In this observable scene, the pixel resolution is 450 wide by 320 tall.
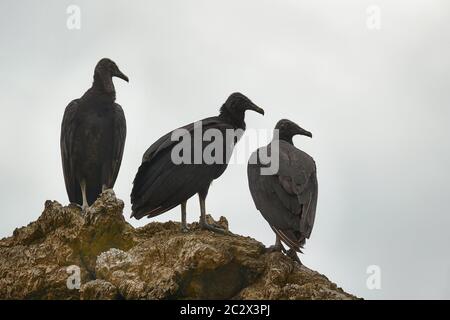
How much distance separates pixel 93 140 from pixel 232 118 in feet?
6.25

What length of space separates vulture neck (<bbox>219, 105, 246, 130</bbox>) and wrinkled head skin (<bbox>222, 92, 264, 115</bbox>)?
24 mm

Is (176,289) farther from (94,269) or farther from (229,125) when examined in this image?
(229,125)

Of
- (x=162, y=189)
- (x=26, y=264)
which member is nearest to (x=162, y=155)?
(x=162, y=189)

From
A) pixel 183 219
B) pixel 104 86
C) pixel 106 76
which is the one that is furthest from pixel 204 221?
pixel 106 76

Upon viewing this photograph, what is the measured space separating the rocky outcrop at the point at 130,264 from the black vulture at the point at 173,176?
32cm

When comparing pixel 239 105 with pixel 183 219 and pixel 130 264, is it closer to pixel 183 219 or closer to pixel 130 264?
pixel 183 219

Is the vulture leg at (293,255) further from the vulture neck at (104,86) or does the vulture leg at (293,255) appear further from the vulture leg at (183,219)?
the vulture neck at (104,86)

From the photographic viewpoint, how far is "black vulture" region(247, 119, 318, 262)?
880 cm

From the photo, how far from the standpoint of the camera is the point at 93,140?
11633 mm

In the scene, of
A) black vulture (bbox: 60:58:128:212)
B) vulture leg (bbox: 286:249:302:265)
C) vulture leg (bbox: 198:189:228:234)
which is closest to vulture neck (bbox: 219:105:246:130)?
vulture leg (bbox: 198:189:228:234)

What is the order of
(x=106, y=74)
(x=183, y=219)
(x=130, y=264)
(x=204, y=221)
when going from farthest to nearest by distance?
(x=106, y=74)
(x=204, y=221)
(x=183, y=219)
(x=130, y=264)

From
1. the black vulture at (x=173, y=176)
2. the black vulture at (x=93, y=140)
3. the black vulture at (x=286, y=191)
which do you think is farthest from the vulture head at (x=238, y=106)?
the black vulture at (x=93, y=140)

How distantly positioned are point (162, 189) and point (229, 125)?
1.25m

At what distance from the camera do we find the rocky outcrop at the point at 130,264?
829 cm
